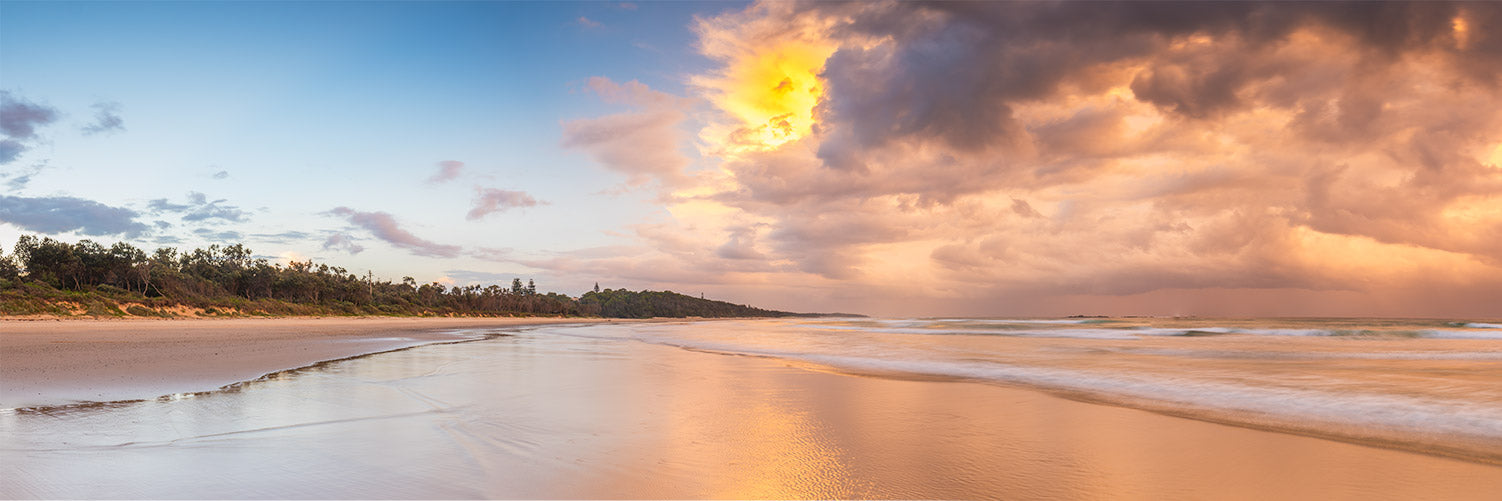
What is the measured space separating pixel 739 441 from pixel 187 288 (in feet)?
239

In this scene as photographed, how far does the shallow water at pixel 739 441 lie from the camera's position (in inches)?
146

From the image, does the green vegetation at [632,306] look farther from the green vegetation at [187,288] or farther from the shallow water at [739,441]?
the shallow water at [739,441]

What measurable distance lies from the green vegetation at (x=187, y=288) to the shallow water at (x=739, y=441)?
42937 millimetres

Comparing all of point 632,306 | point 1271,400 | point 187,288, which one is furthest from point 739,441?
point 632,306

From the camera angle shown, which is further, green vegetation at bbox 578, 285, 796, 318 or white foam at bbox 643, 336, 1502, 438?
green vegetation at bbox 578, 285, 796, 318

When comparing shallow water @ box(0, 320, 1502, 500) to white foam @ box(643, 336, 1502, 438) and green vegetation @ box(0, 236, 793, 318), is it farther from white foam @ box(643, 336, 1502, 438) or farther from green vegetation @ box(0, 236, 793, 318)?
green vegetation @ box(0, 236, 793, 318)

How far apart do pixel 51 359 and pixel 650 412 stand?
492 inches

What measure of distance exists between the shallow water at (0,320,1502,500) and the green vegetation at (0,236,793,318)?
141ft

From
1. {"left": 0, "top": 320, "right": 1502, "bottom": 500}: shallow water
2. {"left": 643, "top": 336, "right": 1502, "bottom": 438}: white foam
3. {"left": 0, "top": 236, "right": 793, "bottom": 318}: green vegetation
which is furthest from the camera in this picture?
{"left": 0, "top": 236, "right": 793, "bottom": 318}: green vegetation

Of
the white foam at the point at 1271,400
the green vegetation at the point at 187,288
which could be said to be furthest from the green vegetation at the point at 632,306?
the white foam at the point at 1271,400

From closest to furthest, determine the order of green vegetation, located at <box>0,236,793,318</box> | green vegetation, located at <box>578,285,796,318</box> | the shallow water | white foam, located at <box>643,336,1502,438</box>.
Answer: the shallow water, white foam, located at <box>643,336,1502,438</box>, green vegetation, located at <box>0,236,793,318</box>, green vegetation, located at <box>578,285,796,318</box>

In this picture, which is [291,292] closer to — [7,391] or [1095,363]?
[7,391]

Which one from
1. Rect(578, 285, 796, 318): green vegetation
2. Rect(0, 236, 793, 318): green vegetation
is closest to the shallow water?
Rect(0, 236, 793, 318): green vegetation

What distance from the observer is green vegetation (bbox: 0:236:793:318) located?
128 ft
